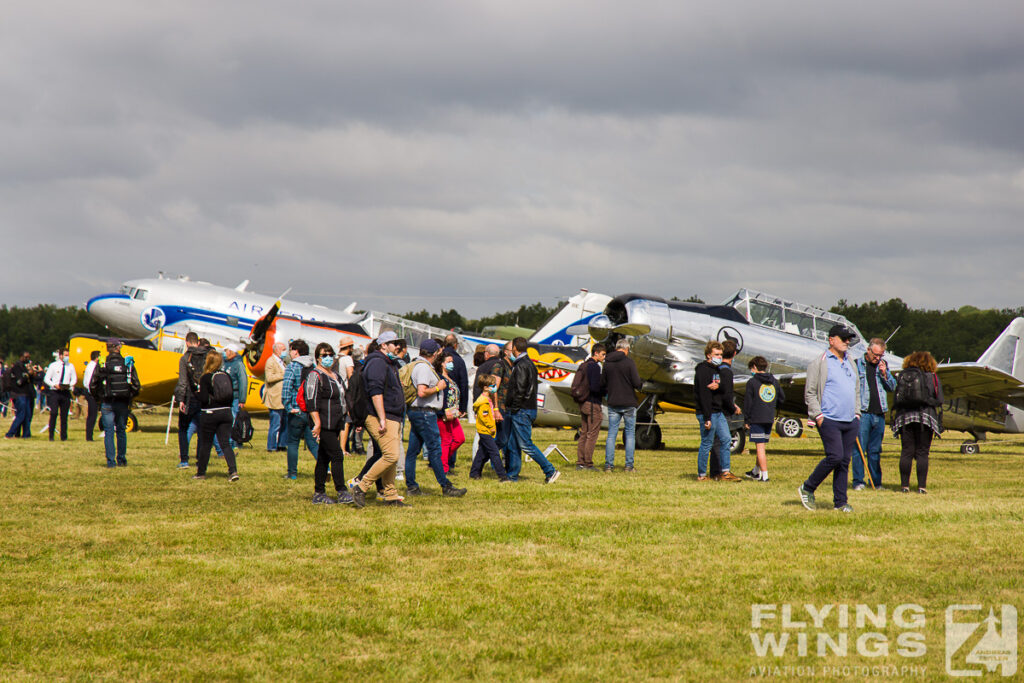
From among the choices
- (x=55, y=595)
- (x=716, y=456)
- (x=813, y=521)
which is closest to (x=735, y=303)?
(x=716, y=456)

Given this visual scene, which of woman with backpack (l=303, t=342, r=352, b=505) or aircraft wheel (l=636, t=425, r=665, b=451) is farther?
aircraft wheel (l=636, t=425, r=665, b=451)

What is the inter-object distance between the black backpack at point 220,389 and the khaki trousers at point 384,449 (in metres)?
3.08

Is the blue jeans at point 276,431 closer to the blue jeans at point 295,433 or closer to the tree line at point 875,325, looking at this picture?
the blue jeans at point 295,433

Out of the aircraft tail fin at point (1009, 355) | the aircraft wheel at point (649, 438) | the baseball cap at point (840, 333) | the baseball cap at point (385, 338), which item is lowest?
the aircraft wheel at point (649, 438)

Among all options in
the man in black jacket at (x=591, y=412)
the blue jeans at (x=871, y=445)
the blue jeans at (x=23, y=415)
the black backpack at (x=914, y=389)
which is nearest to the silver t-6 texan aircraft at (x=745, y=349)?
the man in black jacket at (x=591, y=412)

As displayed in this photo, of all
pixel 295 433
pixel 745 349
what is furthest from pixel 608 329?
pixel 295 433

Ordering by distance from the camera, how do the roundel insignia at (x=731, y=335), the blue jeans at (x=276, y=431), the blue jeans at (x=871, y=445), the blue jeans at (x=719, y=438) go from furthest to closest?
the roundel insignia at (x=731, y=335)
the blue jeans at (x=276, y=431)
the blue jeans at (x=719, y=438)
the blue jeans at (x=871, y=445)

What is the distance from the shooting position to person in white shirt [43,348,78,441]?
703 inches

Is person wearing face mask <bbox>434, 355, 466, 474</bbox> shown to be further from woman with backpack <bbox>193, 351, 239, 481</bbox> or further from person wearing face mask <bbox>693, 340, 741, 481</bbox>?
person wearing face mask <bbox>693, 340, 741, 481</bbox>

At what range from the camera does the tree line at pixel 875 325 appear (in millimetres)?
72438

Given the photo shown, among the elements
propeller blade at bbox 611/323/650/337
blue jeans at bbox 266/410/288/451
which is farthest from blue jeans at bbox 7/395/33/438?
propeller blade at bbox 611/323/650/337

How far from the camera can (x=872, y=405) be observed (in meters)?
11.1

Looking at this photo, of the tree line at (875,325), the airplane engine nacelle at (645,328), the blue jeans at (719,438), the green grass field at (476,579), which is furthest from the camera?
the tree line at (875,325)

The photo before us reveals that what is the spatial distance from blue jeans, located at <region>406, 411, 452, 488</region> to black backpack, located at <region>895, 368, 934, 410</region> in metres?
5.24
